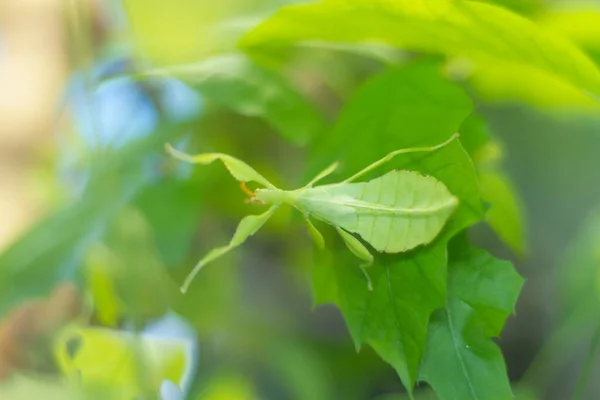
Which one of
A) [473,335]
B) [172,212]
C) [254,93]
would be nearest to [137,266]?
[172,212]

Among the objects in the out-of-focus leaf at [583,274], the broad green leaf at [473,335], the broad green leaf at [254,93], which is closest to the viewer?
the broad green leaf at [473,335]

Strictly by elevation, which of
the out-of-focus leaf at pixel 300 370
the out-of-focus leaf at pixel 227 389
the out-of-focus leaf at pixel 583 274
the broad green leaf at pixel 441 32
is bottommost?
the out-of-focus leaf at pixel 300 370

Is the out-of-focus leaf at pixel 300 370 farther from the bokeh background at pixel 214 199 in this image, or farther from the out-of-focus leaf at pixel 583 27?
the out-of-focus leaf at pixel 583 27

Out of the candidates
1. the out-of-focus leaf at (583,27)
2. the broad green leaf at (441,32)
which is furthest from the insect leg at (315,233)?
the out-of-focus leaf at (583,27)

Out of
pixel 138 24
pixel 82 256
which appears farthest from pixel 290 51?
pixel 82 256

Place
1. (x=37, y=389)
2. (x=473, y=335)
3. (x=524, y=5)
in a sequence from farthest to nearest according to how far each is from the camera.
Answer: (x=524, y=5)
(x=37, y=389)
(x=473, y=335)

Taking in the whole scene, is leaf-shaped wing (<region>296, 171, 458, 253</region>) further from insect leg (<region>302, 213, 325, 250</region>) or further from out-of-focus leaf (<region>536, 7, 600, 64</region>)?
out-of-focus leaf (<region>536, 7, 600, 64</region>)

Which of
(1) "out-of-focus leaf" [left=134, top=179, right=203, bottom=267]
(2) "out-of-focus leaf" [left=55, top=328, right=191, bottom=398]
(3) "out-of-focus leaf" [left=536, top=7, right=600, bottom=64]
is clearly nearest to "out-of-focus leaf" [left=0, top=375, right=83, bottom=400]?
(2) "out-of-focus leaf" [left=55, top=328, right=191, bottom=398]

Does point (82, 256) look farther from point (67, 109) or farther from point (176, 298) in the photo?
point (67, 109)

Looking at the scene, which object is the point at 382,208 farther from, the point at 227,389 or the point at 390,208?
the point at 227,389
